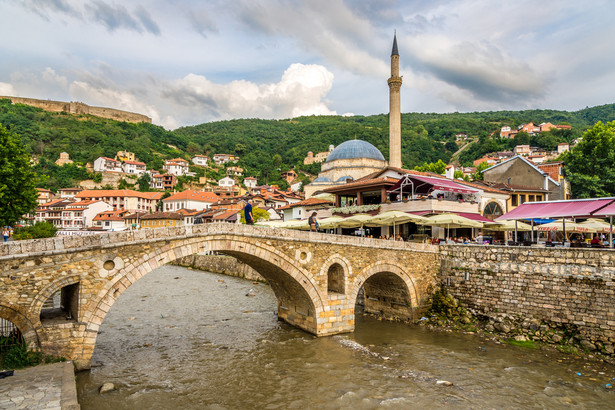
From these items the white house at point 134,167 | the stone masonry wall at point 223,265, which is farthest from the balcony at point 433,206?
the white house at point 134,167

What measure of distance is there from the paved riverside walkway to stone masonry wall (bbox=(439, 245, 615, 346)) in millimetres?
14166

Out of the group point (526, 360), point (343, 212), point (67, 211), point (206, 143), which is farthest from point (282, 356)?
point (206, 143)

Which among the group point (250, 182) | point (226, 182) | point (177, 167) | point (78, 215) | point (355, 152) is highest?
point (177, 167)

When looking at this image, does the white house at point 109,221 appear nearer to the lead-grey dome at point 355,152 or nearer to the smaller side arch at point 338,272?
the lead-grey dome at point 355,152

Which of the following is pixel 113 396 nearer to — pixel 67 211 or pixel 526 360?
pixel 526 360

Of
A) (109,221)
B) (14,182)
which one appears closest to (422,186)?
(14,182)

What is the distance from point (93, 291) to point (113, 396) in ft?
8.57

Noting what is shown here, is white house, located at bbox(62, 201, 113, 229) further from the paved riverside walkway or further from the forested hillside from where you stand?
the paved riverside walkway

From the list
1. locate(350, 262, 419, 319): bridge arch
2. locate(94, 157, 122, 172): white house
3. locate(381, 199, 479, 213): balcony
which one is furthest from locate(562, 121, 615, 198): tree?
locate(94, 157, 122, 172): white house

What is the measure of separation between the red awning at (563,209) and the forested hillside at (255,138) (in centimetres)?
5326

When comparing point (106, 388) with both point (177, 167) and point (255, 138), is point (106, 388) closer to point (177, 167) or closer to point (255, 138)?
point (177, 167)

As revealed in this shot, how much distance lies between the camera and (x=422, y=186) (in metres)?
22.2

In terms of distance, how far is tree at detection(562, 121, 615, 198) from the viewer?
27.4 m

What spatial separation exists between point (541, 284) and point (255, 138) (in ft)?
350
